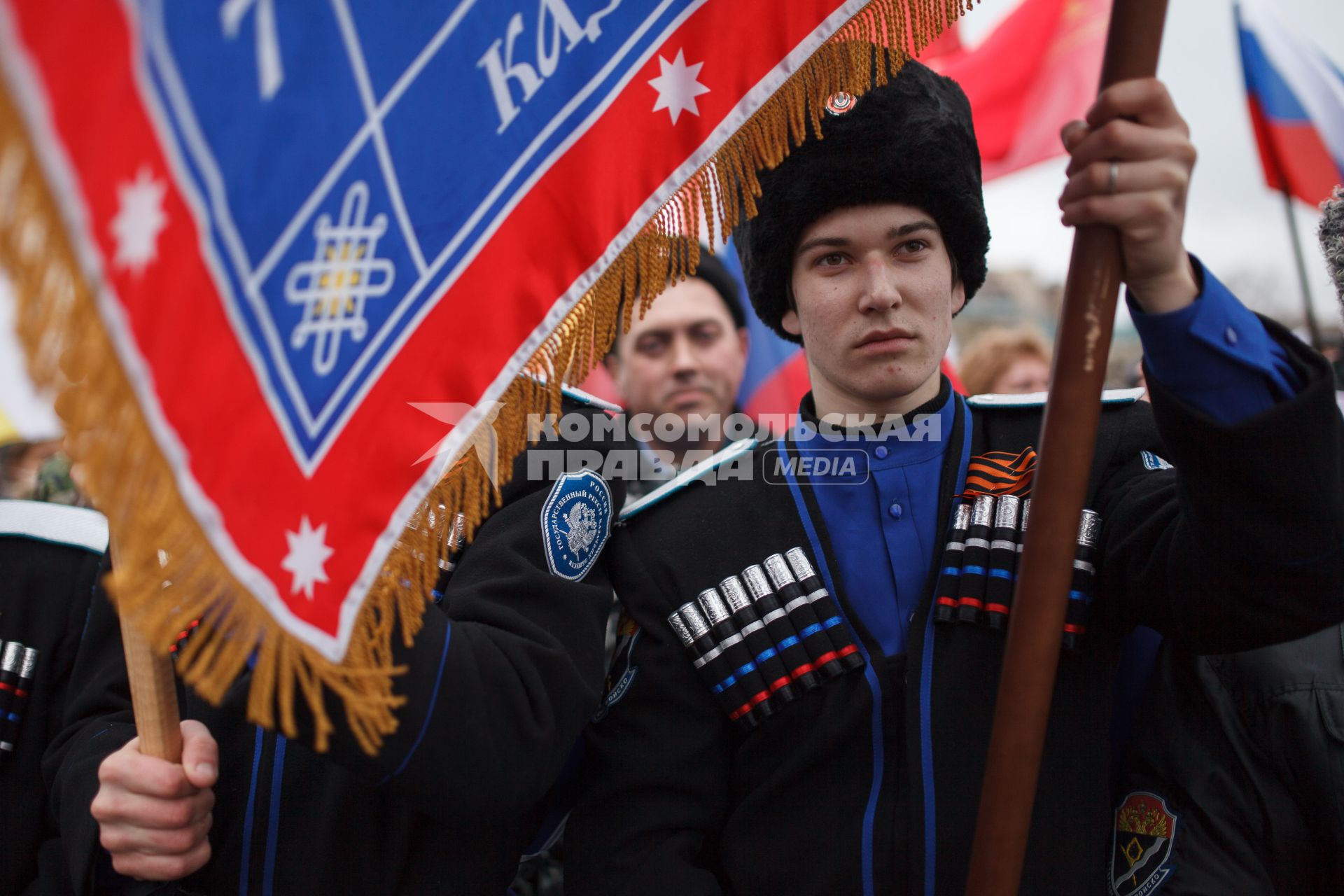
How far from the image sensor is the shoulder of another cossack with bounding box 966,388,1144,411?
1.99 m

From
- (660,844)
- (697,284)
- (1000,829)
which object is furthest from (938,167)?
(697,284)

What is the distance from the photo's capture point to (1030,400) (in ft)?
7.00

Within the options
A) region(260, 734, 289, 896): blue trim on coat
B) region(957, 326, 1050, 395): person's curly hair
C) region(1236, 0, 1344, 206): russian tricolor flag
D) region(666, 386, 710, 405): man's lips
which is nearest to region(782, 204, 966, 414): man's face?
region(260, 734, 289, 896): blue trim on coat

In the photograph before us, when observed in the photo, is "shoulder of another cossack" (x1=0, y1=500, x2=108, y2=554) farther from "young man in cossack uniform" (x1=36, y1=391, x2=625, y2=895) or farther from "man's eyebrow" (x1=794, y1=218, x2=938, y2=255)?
"man's eyebrow" (x1=794, y1=218, x2=938, y2=255)

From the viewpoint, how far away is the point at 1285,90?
458 cm

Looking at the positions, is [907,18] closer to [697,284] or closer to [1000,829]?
[1000,829]

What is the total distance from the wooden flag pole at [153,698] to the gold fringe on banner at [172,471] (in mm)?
134

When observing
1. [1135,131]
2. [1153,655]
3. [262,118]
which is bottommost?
[1153,655]

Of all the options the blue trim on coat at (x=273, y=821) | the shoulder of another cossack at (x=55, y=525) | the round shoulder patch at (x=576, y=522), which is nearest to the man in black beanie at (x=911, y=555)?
the round shoulder patch at (x=576, y=522)

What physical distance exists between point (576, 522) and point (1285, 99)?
4.49 metres

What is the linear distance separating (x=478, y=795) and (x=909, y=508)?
3.51ft

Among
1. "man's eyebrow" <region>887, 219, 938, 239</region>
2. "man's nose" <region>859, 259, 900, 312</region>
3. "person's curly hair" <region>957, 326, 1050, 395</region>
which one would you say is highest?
"person's curly hair" <region>957, 326, 1050, 395</region>

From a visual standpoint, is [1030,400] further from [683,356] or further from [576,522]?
[683,356]
